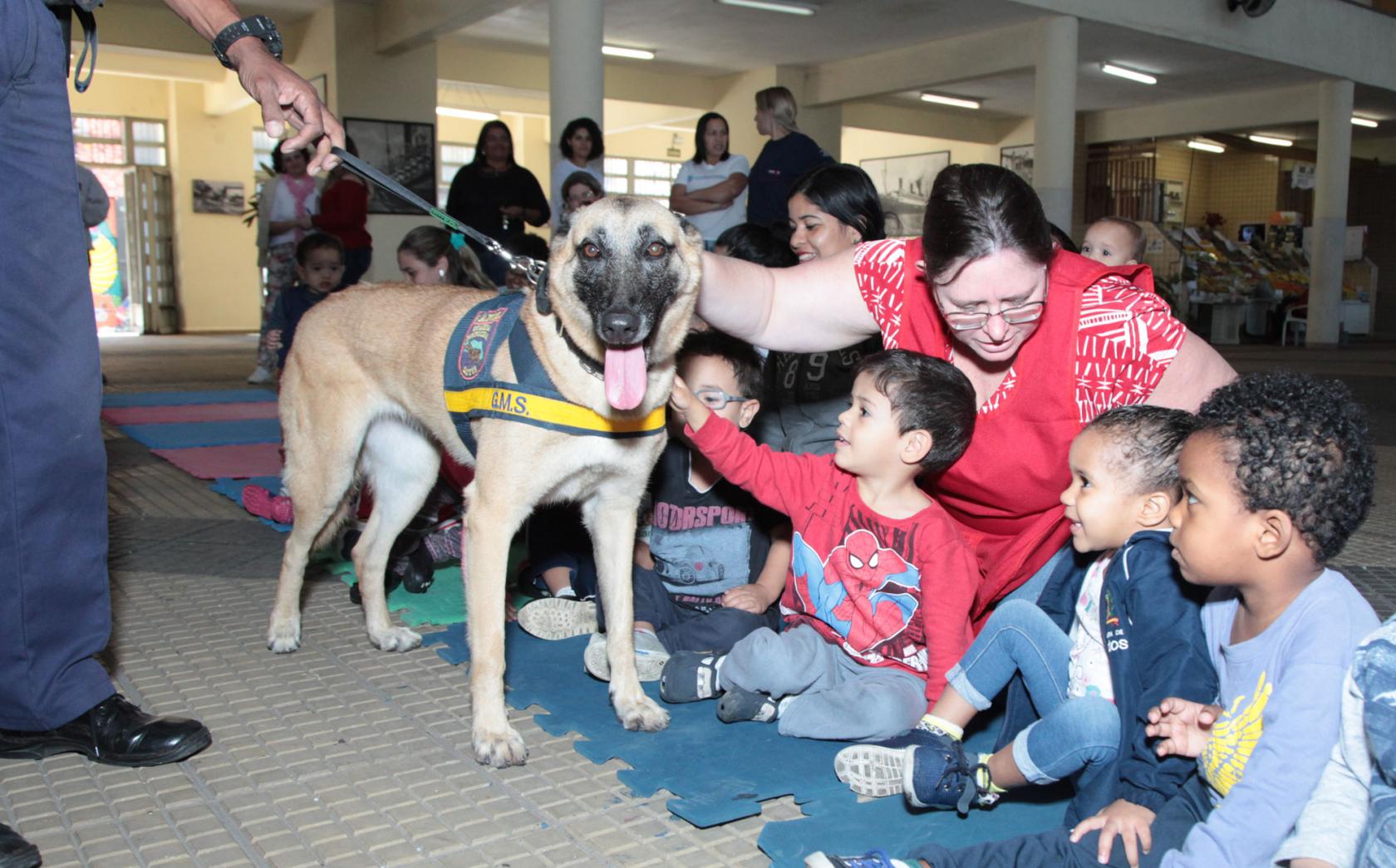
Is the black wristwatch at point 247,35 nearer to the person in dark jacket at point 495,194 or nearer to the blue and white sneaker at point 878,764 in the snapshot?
the blue and white sneaker at point 878,764

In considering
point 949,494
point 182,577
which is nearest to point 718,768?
point 949,494

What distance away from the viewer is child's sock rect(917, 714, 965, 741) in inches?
87.9

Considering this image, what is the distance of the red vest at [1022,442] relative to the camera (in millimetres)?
2400

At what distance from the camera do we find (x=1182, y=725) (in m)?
1.77

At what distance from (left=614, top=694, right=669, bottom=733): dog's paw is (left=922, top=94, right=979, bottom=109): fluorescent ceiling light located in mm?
19394

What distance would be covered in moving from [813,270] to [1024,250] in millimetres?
752

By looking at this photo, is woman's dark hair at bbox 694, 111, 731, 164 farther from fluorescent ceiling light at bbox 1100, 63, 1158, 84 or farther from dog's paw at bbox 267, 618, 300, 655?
fluorescent ceiling light at bbox 1100, 63, 1158, 84

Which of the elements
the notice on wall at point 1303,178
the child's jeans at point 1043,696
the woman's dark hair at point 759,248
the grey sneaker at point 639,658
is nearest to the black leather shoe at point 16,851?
the grey sneaker at point 639,658

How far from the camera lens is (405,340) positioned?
9.80 feet

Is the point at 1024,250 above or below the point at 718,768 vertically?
above

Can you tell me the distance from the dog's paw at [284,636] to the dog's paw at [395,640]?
0.22 meters

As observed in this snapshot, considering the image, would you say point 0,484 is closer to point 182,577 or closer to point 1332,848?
point 182,577

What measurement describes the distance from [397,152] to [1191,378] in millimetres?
13288

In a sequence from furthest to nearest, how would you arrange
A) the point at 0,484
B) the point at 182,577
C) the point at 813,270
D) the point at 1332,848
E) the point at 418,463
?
the point at 182,577 < the point at 418,463 < the point at 813,270 < the point at 0,484 < the point at 1332,848
